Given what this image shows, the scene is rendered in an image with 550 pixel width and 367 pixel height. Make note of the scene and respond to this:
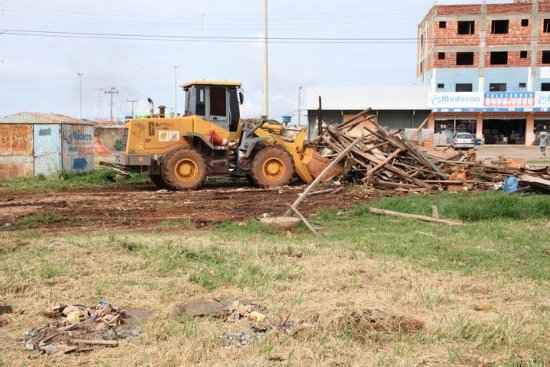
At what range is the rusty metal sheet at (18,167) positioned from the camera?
19203 mm

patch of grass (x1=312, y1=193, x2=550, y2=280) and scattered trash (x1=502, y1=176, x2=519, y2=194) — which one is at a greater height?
scattered trash (x1=502, y1=176, x2=519, y2=194)

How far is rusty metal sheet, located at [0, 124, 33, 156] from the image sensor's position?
18.9 m

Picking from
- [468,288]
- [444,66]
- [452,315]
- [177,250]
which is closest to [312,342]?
[452,315]

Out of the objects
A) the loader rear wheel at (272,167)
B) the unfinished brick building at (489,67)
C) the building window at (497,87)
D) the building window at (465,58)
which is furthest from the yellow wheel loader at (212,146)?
the building window at (465,58)

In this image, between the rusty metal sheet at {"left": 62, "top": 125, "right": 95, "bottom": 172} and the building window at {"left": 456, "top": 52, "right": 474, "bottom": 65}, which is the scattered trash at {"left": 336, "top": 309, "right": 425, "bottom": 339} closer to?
the rusty metal sheet at {"left": 62, "top": 125, "right": 95, "bottom": 172}

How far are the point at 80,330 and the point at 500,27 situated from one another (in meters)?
56.4

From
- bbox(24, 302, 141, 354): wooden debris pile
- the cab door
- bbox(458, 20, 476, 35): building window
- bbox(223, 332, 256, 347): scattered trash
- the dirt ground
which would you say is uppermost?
bbox(458, 20, 476, 35): building window

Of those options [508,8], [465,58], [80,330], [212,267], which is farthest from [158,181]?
[508,8]

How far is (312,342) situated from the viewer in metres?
5.08

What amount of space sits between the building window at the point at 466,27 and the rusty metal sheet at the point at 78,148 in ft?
140

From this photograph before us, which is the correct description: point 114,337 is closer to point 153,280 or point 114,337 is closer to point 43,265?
point 153,280

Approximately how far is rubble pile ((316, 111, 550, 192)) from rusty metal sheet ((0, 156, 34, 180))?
365 inches

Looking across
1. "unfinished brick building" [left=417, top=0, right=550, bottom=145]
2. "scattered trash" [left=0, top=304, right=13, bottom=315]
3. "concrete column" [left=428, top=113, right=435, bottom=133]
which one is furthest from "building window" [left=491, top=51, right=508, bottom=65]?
"scattered trash" [left=0, top=304, right=13, bottom=315]

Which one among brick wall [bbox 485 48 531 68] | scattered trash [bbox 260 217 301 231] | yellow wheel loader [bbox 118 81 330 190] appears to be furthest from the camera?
brick wall [bbox 485 48 531 68]
